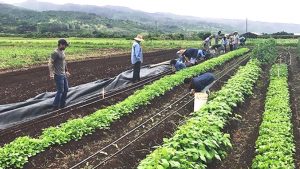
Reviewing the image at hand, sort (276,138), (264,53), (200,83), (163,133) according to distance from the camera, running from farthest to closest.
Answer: (264,53) → (200,83) → (163,133) → (276,138)

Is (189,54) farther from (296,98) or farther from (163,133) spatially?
(163,133)

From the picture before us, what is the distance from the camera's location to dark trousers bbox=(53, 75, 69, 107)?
450 inches

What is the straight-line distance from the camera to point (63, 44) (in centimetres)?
1120

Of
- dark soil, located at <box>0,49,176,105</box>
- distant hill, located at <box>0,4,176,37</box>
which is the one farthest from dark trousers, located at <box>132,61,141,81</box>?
distant hill, located at <box>0,4,176,37</box>

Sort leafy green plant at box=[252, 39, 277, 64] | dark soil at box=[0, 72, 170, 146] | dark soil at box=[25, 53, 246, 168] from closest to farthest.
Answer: dark soil at box=[25, 53, 246, 168]
dark soil at box=[0, 72, 170, 146]
leafy green plant at box=[252, 39, 277, 64]

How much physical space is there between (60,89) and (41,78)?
21.6 ft

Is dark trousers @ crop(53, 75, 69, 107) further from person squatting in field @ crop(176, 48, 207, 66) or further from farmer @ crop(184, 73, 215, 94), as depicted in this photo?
person squatting in field @ crop(176, 48, 207, 66)

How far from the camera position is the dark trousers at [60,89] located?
1143cm

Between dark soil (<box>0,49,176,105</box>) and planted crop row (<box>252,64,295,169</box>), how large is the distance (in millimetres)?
7576

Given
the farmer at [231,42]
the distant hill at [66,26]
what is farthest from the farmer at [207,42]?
the distant hill at [66,26]

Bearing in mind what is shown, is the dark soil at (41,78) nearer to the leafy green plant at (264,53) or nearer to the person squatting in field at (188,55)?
the person squatting in field at (188,55)

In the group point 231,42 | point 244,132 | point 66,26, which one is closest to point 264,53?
point 231,42

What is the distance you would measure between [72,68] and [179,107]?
9.39 meters

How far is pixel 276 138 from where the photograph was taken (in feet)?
29.1
